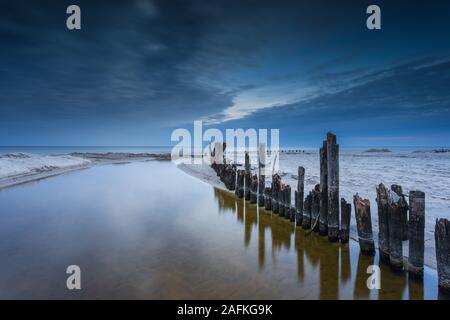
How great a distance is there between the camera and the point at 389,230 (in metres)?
5.72

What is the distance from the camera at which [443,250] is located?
4691 millimetres

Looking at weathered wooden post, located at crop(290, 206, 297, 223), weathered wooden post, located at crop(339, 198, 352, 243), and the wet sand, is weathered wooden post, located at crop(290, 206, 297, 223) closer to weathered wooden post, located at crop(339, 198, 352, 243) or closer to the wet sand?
the wet sand

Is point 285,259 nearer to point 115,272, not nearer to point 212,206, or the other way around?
point 115,272

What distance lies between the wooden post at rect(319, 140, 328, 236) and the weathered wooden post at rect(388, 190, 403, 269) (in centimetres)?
202

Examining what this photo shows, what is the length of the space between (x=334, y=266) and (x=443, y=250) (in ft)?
7.00

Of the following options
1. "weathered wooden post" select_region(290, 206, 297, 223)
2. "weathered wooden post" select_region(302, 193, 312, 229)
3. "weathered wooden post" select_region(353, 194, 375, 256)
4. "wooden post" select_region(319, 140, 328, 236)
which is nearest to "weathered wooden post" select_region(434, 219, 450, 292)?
"weathered wooden post" select_region(353, 194, 375, 256)

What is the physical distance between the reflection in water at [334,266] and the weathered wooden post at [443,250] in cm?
30

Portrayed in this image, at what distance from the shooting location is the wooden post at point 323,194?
7.55 metres

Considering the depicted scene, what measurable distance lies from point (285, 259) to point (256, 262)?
0.79m

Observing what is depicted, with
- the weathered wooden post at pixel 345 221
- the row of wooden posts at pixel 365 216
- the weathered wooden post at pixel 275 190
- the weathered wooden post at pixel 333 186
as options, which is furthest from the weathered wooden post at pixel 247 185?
the weathered wooden post at pixel 345 221

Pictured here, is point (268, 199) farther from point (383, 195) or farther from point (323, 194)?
point (383, 195)

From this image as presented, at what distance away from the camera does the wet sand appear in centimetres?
483
